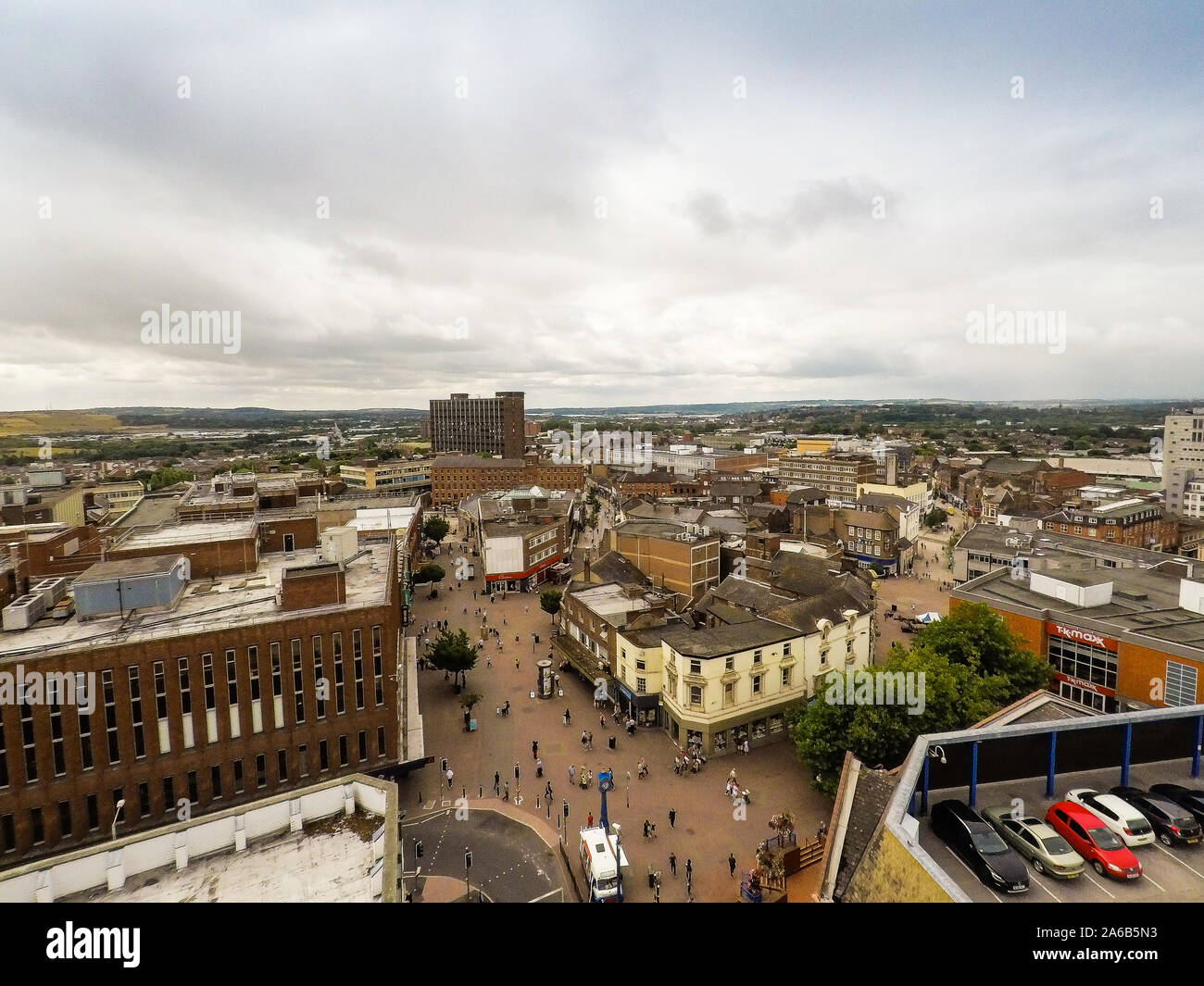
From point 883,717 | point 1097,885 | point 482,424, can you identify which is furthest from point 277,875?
point 482,424

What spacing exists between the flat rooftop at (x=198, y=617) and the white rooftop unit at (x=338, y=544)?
1.13m

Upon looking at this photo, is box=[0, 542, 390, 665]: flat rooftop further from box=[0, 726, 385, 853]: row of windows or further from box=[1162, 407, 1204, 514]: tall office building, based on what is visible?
box=[1162, 407, 1204, 514]: tall office building

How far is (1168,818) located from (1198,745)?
3998 mm

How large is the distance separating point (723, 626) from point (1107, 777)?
21624 millimetres

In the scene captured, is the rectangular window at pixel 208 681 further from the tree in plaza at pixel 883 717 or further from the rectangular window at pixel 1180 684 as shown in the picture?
the rectangular window at pixel 1180 684

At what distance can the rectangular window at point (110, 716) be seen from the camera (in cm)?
2305

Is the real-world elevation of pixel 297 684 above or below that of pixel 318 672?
below

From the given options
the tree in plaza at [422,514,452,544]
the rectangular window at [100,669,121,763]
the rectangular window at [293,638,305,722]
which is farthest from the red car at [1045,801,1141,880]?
the tree in plaza at [422,514,452,544]

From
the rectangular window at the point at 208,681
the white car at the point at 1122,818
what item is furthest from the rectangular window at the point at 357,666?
→ the white car at the point at 1122,818

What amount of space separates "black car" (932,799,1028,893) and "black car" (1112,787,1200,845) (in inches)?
128

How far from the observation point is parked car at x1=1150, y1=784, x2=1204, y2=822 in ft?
41.7

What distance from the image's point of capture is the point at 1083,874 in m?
11.6

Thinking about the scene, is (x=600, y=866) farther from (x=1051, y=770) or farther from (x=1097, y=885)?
(x=1097, y=885)

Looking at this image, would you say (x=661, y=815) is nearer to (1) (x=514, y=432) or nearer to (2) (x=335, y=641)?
(2) (x=335, y=641)
